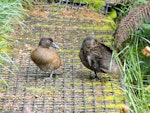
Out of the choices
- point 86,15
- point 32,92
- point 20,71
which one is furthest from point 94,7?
point 32,92

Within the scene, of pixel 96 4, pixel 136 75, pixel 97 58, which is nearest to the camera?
pixel 97 58

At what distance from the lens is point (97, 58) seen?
19.7ft

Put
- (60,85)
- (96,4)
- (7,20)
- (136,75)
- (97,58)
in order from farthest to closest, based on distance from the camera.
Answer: (96,4)
(7,20)
(136,75)
(97,58)
(60,85)

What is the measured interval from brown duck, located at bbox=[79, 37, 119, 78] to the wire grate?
0.16 meters

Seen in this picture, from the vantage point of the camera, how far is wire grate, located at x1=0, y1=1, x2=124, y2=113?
17.5ft

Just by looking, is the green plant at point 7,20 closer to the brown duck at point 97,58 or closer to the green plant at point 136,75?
the brown duck at point 97,58

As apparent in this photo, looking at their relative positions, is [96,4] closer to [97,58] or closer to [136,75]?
[136,75]

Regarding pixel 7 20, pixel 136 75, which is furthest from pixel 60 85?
pixel 7 20

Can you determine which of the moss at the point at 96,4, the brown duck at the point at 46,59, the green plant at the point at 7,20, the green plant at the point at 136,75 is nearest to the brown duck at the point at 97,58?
the green plant at the point at 136,75

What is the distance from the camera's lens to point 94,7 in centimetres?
852

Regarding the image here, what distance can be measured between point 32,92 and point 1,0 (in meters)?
2.03

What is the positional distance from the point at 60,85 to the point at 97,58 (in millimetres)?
508

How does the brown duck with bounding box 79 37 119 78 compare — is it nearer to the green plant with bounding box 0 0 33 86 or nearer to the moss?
the green plant with bounding box 0 0 33 86

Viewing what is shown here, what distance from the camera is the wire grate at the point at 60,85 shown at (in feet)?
17.5
